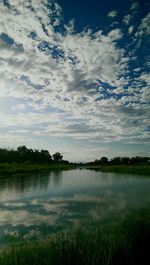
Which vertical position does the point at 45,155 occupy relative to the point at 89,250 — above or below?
above

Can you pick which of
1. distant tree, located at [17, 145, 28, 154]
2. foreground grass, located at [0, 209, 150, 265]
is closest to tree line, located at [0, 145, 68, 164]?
distant tree, located at [17, 145, 28, 154]

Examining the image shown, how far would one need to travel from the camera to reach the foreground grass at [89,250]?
374 inches

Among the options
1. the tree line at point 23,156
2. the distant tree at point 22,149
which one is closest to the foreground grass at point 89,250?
the tree line at point 23,156

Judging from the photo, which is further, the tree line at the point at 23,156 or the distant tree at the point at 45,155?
the distant tree at the point at 45,155

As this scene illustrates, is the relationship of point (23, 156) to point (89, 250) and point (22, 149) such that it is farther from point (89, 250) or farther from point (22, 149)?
point (89, 250)

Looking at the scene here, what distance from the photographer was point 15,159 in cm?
13138

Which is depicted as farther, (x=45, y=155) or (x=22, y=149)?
(x=45, y=155)

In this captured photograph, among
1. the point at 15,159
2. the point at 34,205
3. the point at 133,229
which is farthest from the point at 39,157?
the point at 133,229

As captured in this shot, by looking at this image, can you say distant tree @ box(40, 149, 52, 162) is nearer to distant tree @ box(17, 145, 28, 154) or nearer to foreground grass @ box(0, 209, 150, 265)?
distant tree @ box(17, 145, 28, 154)

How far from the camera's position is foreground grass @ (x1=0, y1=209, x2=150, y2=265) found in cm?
951

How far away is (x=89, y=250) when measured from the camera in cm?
993

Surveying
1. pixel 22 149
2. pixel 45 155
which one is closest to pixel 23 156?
pixel 22 149

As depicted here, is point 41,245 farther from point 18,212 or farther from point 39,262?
point 18,212

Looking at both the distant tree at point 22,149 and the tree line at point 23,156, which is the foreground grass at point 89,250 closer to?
the tree line at point 23,156
